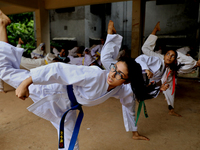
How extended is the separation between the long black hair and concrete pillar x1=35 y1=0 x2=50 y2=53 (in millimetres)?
6270

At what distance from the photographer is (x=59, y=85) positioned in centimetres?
151

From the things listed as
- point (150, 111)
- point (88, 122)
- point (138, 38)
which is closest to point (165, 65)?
point (150, 111)

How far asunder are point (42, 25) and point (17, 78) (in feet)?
19.9

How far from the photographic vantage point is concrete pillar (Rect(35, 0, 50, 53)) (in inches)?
274

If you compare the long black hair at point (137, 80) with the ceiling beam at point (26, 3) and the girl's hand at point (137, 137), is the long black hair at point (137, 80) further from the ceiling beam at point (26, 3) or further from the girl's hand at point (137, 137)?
the ceiling beam at point (26, 3)

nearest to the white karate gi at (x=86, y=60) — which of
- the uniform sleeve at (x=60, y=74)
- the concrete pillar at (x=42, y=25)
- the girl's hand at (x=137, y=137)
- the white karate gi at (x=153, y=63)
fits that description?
the concrete pillar at (x=42, y=25)

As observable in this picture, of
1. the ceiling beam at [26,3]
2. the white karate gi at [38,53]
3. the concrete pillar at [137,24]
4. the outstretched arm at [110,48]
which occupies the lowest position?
the white karate gi at [38,53]

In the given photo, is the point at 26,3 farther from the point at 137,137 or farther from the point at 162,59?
the point at 137,137

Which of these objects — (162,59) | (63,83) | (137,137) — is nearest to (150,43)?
(162,59)

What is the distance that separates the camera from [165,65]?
9.11 feet

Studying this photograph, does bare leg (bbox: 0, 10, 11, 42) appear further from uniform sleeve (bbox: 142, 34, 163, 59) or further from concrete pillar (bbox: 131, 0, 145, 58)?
concrete pillar (bbox: 131, 0, 145, 58)

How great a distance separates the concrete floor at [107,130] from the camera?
2.06 meters

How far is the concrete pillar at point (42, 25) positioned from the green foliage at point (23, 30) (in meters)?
3.64

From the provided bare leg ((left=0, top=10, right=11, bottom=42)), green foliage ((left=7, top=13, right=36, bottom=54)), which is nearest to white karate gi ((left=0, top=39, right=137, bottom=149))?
bare leg ((left=0, top=10, right=11, bottom=42))
